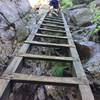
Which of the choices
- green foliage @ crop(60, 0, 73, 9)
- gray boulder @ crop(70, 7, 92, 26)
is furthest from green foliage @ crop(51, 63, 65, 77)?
green foliage @ crop(60, 0, 73, 9)

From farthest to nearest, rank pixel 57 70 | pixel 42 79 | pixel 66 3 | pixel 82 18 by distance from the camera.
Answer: pixel 66 3, pixel 82 18, pixel 57 70, pixel 42 79

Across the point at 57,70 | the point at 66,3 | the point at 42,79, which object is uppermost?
the point at 42,79

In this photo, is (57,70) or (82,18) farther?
(82,18)

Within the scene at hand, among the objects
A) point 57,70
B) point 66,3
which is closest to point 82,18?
point 57,70

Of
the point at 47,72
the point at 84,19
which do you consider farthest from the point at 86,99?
the point at 84,19

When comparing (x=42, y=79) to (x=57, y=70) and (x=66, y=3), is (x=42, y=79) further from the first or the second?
(x=66, y=3)

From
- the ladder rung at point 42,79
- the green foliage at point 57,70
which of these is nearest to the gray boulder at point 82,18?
the green foliage at point 57,70

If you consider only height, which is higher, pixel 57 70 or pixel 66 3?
pixel 57 70

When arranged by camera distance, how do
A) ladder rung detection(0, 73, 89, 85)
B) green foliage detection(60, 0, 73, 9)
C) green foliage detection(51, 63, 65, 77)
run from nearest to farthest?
ladder rung detection(0, 73, 89, 85) < green foliage detection(51, 63, 65, 77) < green foliage detection(60, 0, 73, 9)

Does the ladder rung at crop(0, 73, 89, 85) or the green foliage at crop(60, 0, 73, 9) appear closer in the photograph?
the ladder rung at crop(0, 73, 89, 85)

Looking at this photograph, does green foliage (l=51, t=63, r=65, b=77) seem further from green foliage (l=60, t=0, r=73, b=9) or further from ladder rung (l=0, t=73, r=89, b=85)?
green foliage (l=60, t=0, r=73, b=9)

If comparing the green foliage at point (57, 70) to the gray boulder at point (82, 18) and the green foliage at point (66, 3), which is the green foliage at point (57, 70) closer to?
the gray boulder at point (82, 18)

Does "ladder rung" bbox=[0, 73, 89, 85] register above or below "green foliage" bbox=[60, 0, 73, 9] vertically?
above

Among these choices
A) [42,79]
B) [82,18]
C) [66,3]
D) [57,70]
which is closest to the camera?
[42,79]
